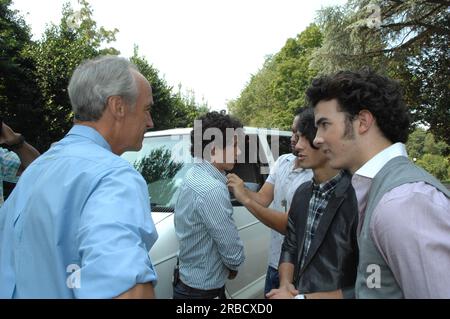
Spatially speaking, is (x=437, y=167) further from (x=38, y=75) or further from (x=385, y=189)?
(x=385, y=189)

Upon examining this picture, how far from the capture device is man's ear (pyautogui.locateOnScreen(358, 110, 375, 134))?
5.58 ft

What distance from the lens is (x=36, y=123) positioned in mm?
12219

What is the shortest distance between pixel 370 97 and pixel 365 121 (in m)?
0.11

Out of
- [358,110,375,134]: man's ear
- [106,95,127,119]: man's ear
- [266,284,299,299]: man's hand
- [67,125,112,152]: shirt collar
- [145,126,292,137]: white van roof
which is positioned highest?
[145,126,292,137]: white van roof

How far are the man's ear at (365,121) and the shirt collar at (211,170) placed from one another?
1328 millimetres

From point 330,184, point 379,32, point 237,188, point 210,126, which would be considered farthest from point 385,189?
point 379,32

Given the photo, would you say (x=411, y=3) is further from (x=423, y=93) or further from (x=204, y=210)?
(x=204, y=210)

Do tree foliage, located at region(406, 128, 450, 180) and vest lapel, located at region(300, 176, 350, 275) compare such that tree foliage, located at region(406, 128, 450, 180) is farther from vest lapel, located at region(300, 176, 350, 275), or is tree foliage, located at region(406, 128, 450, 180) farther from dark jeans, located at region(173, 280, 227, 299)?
vest lapel, located at region(300, 176, 350, 275)

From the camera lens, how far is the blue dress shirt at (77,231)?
108 cm

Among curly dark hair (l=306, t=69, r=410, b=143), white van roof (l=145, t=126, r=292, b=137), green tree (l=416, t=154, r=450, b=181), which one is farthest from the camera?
green tree (l=416, t=154, r=450, b=181)

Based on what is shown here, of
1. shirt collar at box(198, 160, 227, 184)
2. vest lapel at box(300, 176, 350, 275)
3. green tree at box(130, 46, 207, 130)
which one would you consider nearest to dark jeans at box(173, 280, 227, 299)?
shirt collar at box(198, 160, 227, 184)

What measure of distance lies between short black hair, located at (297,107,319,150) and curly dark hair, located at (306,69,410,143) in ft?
2.76

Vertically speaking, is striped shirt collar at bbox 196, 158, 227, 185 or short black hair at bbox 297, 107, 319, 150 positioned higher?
short black hair at bbox 297, 107, 319, 150

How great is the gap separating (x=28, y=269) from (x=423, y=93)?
20.9 metres
